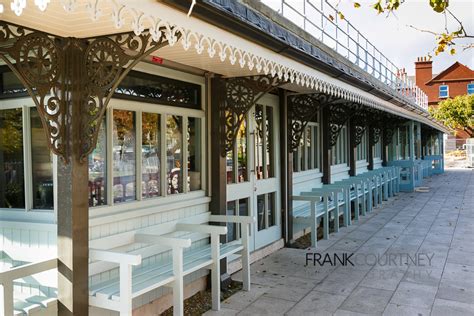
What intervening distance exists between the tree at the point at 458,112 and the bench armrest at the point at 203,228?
31.4 m

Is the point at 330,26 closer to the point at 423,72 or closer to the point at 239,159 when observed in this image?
the point at 239,159

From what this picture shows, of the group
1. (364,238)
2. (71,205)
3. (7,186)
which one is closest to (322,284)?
(364,238)

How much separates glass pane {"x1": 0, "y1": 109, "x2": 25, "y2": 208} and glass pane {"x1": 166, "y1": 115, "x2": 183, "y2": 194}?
1419mm

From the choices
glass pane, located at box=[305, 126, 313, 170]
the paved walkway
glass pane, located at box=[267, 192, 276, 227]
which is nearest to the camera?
the paved walkway

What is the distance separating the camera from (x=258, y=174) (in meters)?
6.20

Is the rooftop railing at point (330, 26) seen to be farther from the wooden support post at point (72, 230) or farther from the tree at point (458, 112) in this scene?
the tree at point (458, 112)

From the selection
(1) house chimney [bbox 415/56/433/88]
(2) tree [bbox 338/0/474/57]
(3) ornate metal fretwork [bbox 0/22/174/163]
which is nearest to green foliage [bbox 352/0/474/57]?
(2) tree [bbox 338/0/474/57]

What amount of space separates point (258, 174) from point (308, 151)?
2.35 meters

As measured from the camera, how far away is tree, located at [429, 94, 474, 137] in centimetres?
3147

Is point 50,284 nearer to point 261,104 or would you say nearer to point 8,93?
point 8,93

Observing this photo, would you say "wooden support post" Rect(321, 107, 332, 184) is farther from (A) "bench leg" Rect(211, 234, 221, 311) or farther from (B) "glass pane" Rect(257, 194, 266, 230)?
(A) "bench leg" Rect(211, 234, 221, 311)

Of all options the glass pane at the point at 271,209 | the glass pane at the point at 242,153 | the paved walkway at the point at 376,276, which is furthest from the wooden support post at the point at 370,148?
the glass pane at the point at 242,153

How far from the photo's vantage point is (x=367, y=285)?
4.75 metres

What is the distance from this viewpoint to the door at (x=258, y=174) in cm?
557
